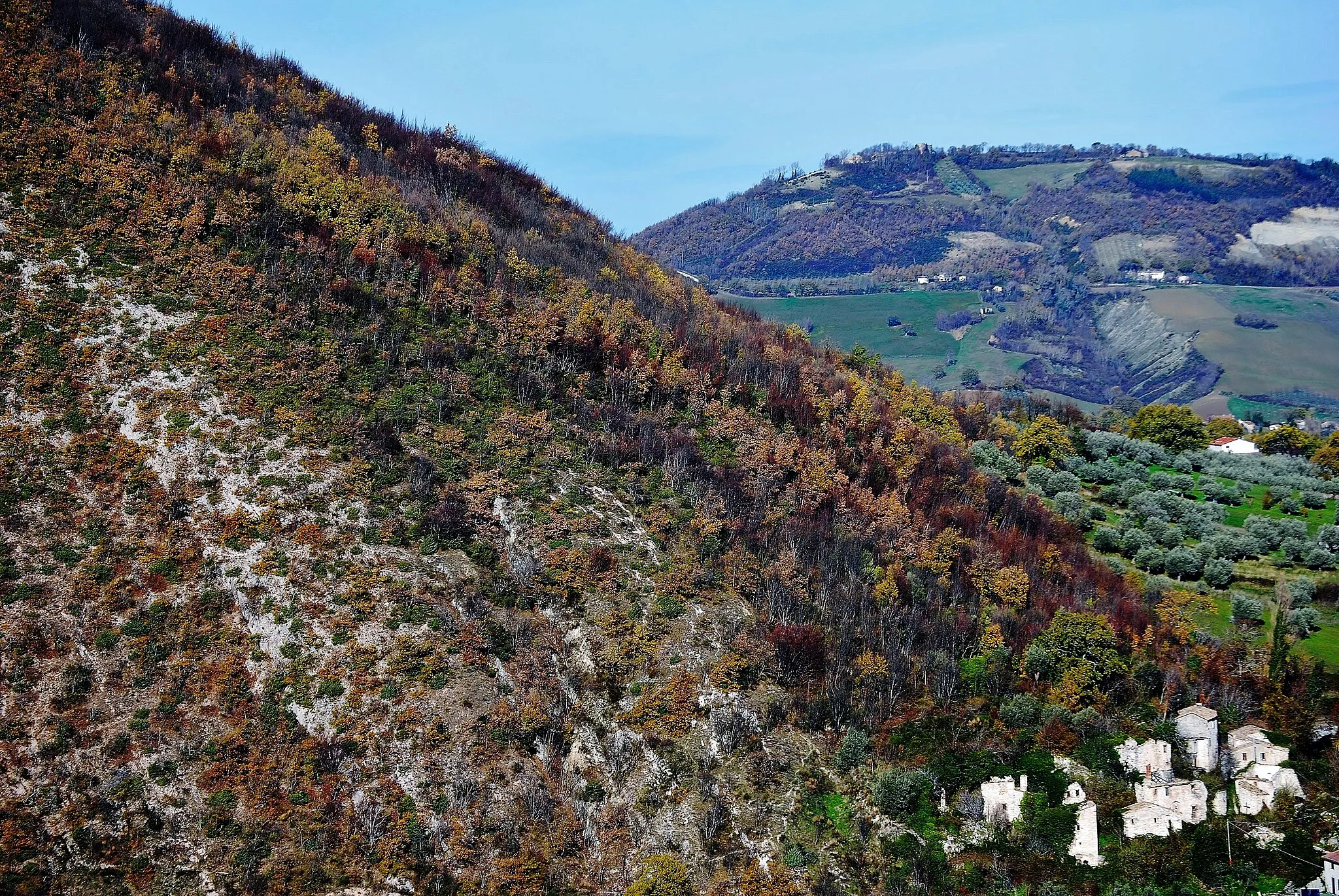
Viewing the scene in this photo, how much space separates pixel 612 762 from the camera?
40.0 meters

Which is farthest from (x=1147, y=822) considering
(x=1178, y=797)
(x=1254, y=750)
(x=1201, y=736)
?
(x=1254, y=750)

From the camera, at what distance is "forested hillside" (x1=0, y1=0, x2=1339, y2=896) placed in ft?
113

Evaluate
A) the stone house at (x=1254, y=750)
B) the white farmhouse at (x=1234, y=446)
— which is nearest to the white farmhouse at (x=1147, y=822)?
the stone house at (x=1254, y=750)

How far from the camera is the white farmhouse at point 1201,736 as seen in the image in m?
50.0

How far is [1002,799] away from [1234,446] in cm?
9700

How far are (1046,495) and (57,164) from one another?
292 feet

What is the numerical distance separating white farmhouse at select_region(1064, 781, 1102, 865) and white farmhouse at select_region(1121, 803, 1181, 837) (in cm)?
208

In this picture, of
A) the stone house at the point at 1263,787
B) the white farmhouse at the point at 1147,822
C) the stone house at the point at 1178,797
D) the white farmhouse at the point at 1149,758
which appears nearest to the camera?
the white farmhouse at the point at 1147,822

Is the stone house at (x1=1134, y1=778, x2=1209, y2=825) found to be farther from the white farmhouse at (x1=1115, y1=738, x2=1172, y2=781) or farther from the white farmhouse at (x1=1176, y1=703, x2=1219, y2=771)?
the white farmhouse at (x1=1176, y1=703, x2=1219, y2=771)

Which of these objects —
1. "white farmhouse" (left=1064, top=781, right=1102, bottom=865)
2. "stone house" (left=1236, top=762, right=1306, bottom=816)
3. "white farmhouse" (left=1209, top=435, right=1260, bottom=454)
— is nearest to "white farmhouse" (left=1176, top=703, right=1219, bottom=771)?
"stone house" (left=1236, top=762, right=1306, bottom=816)

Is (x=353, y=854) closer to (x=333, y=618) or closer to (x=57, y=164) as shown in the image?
(x=333, y=618)

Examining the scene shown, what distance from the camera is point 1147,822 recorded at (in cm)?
4450

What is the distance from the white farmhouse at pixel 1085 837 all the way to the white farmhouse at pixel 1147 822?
2.08 m

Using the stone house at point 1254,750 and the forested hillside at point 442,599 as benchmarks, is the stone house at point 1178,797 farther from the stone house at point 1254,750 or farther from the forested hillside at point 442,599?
the stone house at point 1254,750
